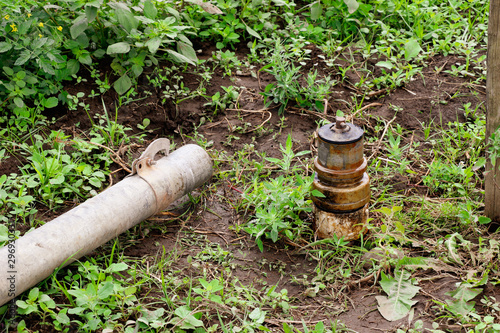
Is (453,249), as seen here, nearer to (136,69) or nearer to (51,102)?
(136,69)

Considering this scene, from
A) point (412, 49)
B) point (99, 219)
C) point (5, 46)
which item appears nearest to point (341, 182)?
point (99, 219)

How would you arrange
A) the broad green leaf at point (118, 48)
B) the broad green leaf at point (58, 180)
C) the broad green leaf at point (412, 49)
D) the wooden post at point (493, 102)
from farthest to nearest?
the broad green leaf at point (412, 49) → the broad green leaf at point (118, 48) → the broad green leaf at point (58, 180) → the wooden post at point (493, 102)

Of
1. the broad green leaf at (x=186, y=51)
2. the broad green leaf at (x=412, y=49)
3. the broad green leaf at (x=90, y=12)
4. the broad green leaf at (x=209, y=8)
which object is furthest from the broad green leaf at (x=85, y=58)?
the broad green leaf at (x=412, y=49)

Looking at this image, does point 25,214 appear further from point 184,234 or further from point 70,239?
point 184,234

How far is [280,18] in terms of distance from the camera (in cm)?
512

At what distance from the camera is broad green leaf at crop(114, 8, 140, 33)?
3908 millimetres

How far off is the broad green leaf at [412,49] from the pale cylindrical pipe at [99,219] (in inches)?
83.3

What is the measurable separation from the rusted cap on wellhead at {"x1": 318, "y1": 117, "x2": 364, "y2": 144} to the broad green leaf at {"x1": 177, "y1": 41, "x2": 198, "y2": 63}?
1637 millimetres

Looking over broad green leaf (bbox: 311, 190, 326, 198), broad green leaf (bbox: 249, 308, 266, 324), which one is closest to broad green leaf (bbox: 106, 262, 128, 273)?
broad green leaf (bbox: 249, 308, 266, 324)

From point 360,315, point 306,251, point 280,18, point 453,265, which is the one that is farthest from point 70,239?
point 280,18

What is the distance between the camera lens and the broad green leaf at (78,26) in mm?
3855

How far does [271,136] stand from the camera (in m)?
3.97

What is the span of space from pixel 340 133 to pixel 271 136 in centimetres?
118

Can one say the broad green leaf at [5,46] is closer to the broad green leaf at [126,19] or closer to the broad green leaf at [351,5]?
the broad green leaf at [126,19]
